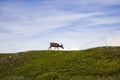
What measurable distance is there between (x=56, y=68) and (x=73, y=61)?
16.4ft

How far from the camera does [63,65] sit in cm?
6319

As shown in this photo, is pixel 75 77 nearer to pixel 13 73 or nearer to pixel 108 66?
pixel 108 66

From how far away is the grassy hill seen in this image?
2167 inches

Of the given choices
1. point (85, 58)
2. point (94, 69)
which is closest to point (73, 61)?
point (85, 58)

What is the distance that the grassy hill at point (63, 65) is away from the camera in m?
55.0

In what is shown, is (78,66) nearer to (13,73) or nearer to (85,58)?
(85,58)

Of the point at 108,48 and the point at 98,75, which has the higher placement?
the point at 108,48

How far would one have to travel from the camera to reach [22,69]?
211ft

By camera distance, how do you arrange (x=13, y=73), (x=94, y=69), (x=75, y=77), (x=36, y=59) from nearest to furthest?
(x=75, y=77), (x=94, y=69), (x=13, y=73), (x=36, y=59)

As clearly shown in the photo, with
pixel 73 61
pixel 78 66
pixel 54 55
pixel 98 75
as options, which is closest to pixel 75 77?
pixel 98 75

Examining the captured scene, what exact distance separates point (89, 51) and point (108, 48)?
13.5ft

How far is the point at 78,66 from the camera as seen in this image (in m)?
61.2

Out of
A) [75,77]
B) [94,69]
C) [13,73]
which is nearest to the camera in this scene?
[75,77]

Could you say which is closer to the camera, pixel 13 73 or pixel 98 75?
pixel 98 75
